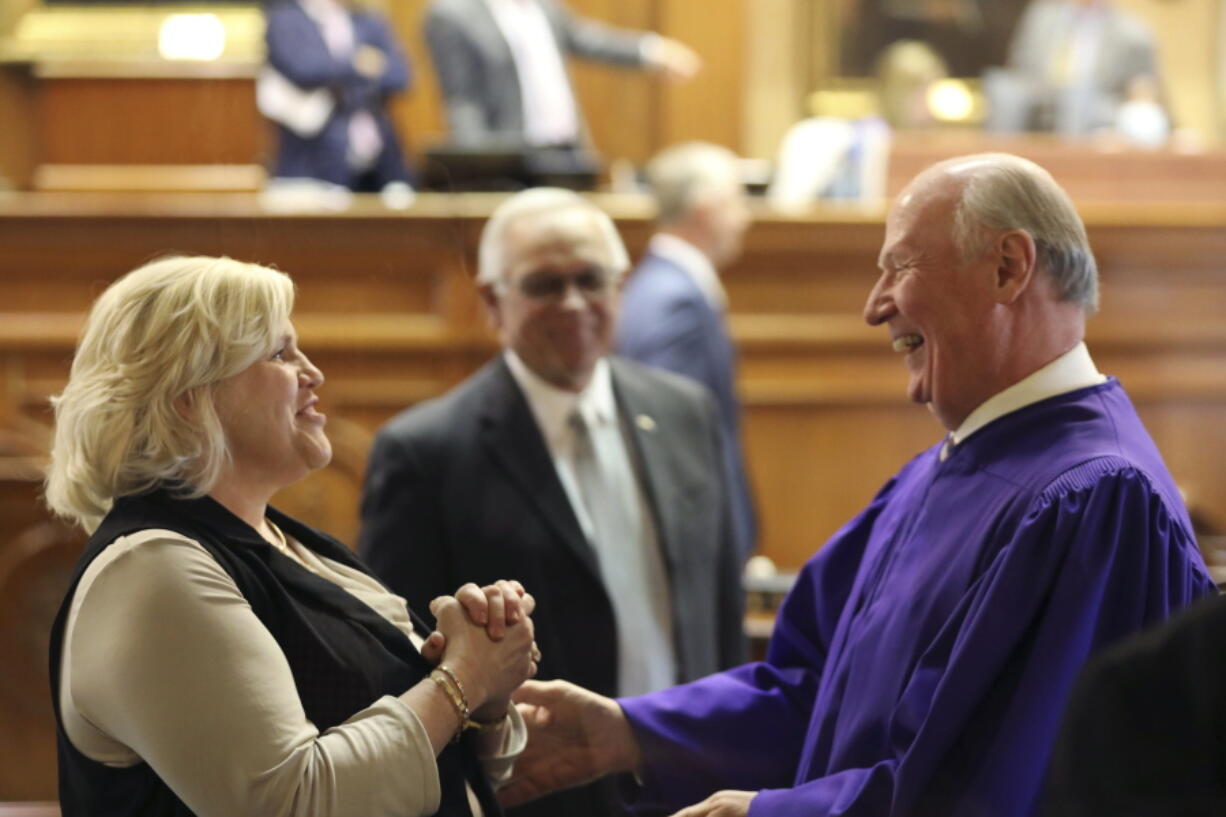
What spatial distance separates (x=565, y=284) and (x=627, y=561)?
1.89ft

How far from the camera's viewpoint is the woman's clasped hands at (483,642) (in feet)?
6.84

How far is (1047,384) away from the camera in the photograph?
216 cm

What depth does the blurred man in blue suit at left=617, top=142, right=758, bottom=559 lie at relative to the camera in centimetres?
481

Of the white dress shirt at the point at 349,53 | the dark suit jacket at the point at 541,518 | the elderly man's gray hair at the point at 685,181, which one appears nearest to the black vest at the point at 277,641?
the dark suit jacket at the point at 541,518

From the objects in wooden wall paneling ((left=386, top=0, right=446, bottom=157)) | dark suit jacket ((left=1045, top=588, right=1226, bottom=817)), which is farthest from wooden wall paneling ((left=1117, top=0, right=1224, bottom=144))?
dark suit jacket ((left=1045, top=588, right=1226, bottom=817))

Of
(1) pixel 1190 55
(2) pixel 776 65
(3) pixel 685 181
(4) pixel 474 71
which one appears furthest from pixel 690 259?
(1) pixel 1190 55

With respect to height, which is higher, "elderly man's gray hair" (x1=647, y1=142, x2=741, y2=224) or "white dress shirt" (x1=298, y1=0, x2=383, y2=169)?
"white dress shirt" (x1=298, y1=0, x2=383, y2=169)

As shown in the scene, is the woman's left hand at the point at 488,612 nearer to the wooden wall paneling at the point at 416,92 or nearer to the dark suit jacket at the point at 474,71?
the dark suit jacket at the point at 474,71

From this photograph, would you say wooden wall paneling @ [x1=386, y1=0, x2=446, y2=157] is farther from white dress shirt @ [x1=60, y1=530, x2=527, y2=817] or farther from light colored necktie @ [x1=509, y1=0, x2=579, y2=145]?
white dress shirt @ [x1=60, y1=530, x2=527, y2=817]

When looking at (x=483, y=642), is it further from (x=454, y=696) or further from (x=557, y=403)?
(x=557, y=403)

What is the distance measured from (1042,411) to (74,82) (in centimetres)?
468

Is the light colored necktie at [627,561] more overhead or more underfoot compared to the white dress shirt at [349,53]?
more underfoot

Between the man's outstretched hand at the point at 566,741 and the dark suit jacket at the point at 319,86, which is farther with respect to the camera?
the dark suit jacket at the point at 319,86

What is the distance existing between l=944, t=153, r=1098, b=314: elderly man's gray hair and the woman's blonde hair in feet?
3.04
